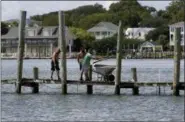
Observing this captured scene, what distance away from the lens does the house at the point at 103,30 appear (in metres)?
177

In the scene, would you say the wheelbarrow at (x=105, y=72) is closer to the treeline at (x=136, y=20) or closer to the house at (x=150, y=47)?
the house at (x=150, y=47)

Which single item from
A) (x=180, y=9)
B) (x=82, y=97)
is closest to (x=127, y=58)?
(x=180, y=9)

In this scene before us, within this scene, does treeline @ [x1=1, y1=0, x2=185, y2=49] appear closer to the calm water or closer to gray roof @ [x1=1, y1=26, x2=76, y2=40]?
gray roof @ [x1=1, y1=26, x2=76, y2=40]

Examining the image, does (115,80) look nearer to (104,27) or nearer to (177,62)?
(177,62)

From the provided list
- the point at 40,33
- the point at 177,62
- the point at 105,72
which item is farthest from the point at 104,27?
the point at 177,62

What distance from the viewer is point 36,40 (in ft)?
547

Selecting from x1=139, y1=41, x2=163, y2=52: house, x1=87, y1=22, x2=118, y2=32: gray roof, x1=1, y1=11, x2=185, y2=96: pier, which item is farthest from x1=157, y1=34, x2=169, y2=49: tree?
x1=1, y1=11, x2=185, y2=96: pier

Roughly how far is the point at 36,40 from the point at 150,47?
90.8ft

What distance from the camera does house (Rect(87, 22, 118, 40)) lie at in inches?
6969

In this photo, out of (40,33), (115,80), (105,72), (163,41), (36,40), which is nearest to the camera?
(115,80)

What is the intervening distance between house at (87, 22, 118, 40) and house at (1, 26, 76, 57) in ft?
44.7

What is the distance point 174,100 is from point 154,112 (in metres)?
4.74

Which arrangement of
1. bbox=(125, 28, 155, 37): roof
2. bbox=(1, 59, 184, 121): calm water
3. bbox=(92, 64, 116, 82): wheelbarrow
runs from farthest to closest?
bbox=(125, 28, 155, 37): roof
bbox=(92, 64, 116, 82): wheelbarrow
bbox=(1, 59, 184, 121): calm water

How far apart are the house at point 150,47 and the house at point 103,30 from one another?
46.4ft
